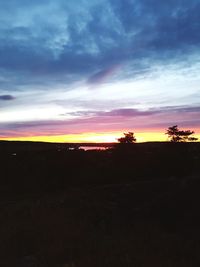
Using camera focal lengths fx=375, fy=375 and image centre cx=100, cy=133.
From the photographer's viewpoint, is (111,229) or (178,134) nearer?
(111,229)

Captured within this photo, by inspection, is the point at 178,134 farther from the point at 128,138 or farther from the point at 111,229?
the point at 111,229

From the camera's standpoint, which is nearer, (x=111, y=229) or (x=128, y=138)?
(x=111, y=229)

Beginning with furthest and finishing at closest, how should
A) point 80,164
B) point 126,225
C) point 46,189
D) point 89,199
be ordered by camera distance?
point 80,164 < point 46,189 < point 89,199 < point 126,225

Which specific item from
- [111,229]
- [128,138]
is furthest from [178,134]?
[111,229]

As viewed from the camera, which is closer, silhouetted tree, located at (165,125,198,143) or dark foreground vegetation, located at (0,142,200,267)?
dark foreground vegetation, located at (0,142,200,267)

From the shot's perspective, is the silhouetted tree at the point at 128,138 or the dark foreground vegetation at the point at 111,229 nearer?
the dark foreground vegetation at the point at 111,229

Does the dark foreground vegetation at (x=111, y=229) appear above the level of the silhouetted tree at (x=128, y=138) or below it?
below

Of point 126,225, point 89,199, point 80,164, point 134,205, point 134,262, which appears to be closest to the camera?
point 134,262

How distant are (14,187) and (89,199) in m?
11.8

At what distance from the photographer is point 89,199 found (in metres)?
15.8

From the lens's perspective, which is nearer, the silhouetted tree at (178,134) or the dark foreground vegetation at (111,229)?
the dark foreground vegetation at (111,229)

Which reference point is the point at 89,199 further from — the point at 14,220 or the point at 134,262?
the point at 134,262

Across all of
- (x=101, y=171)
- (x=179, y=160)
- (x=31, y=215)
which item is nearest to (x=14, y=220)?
(x=31, y=215)

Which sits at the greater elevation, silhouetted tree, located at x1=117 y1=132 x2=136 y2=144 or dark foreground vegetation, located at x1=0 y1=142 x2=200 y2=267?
silhouetted tree, located at x1=117 y1=132 x2=136 y2=144
